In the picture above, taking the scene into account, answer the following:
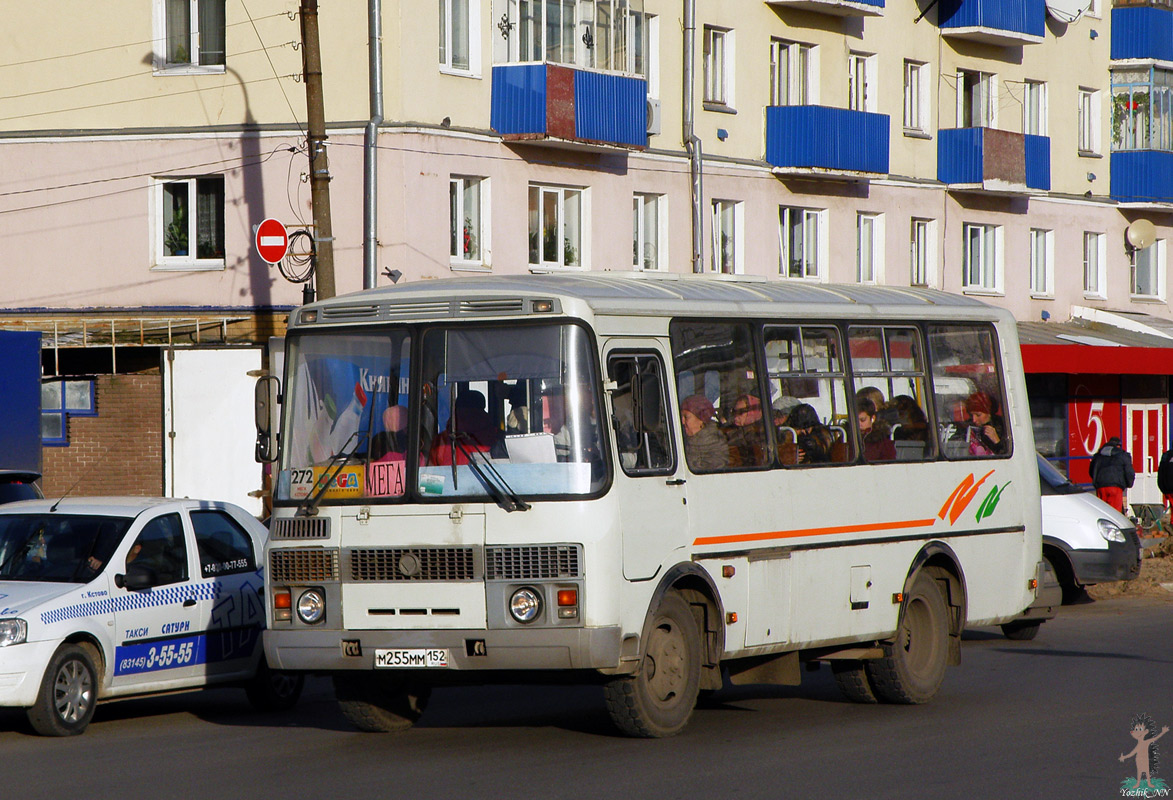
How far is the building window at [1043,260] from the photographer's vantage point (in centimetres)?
3828

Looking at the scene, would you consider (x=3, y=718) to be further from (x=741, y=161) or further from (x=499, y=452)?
(x=741, y=161)

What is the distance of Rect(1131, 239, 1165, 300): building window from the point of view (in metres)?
41.1

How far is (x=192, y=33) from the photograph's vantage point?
26.7m

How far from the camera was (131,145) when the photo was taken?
1053 inches

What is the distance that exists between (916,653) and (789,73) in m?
21.8

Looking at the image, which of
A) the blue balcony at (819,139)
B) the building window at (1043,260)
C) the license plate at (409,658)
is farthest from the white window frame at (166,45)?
the building window at (1043,260)

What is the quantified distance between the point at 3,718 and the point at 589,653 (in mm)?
4437

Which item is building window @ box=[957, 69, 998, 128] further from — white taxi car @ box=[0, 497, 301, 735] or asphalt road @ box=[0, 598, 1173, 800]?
white taxi car @ box=[0, 497, 301, 735]

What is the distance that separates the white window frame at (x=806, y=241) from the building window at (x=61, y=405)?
41.6 feet

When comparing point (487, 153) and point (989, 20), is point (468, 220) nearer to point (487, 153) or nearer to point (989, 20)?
point (487, 153)

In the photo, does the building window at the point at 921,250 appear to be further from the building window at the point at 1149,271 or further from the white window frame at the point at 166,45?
the white window frame at the point at 166,45

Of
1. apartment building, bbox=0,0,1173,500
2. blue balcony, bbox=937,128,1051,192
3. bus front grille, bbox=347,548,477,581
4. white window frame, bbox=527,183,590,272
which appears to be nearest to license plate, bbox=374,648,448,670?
bus front grille, bbox=347,548,477,581

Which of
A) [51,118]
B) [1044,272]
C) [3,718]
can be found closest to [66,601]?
[3,718]

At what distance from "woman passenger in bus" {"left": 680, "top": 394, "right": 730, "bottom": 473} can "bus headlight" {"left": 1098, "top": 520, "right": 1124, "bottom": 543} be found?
9.28 metres
